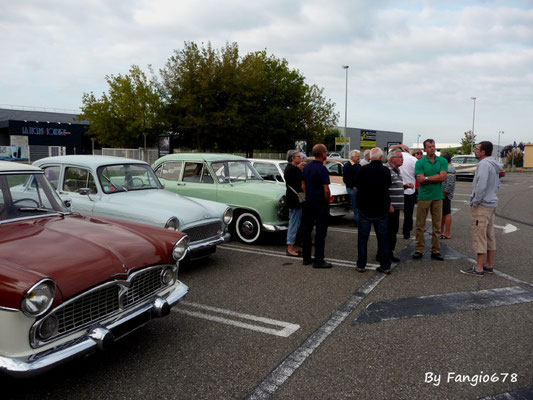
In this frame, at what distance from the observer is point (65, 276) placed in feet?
9.00

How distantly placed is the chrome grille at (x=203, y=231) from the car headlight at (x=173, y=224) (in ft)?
0.58

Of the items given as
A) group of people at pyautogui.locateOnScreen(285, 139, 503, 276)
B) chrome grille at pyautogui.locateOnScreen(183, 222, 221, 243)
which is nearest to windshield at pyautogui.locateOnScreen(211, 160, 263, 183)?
group of people at pyautogui.locateOnScreen(285, 139, 503, 276)

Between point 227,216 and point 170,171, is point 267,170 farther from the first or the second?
point 227,216

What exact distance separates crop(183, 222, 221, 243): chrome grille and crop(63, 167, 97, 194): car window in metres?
1.73

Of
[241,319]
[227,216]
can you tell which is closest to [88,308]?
[241,319]

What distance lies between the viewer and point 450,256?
23.0 feet

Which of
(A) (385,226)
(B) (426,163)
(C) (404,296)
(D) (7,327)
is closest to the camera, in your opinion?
(D) (7,327)

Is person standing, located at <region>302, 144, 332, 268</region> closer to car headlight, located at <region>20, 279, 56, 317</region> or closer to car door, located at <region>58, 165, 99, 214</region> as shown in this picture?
car door, located at <region>58, 165, 99, 214</region>

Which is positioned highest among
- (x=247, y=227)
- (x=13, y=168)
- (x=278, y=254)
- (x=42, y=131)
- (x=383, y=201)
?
(x=42, y=131)

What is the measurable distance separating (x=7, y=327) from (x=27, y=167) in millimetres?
2081

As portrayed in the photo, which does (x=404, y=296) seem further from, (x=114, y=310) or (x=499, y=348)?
(x=114, y=310)

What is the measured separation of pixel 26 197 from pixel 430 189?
577 cm

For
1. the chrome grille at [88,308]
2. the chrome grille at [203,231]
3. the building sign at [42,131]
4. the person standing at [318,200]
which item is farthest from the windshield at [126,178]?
the building sign at [42,131]

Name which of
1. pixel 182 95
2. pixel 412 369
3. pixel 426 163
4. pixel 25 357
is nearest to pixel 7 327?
pixel 25 357
